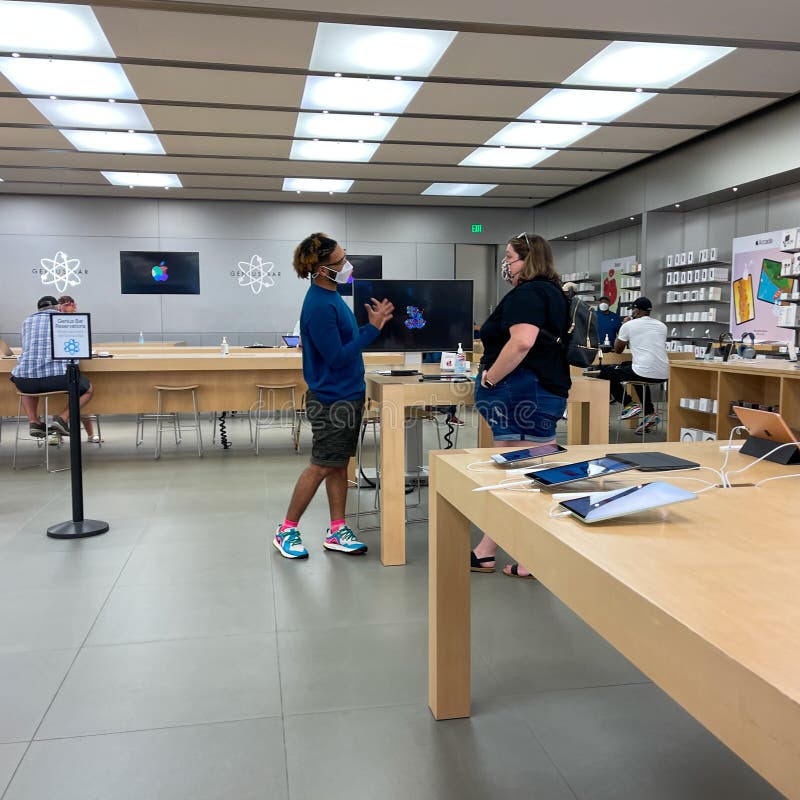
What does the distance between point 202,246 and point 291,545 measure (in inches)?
400

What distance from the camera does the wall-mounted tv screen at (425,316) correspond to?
4.08 meters

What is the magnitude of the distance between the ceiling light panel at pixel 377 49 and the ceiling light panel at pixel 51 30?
171 centimetres

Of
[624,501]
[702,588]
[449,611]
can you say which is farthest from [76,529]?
[702,588]

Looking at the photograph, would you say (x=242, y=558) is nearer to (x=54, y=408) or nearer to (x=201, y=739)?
(x=201, y=739)

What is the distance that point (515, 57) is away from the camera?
6090 mm

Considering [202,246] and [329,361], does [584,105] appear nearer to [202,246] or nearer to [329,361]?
[329,361]

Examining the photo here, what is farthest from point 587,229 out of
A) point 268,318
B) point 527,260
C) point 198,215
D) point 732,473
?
point 732,473

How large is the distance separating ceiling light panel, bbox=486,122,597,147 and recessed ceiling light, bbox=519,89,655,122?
0.29 m

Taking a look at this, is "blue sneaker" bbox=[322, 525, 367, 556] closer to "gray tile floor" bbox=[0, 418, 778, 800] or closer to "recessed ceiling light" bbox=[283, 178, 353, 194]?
"gray tile floor" bbox=[0, 418, 778, 800]

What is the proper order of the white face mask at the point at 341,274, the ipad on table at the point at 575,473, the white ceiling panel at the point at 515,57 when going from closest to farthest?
1. the ipad on table at the point at 575,473
2. the white face mask at the point at 341,274
3. the white ceiling panel at the point at 515,57

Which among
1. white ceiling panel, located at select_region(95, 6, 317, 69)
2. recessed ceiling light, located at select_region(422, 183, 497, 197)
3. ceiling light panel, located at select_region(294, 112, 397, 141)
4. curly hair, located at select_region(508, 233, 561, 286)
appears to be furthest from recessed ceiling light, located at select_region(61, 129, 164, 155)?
curly hair, located at select_region(508, 233, 561, 286)

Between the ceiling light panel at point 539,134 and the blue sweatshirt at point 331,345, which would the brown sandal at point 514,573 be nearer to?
the blue sweatshirt at point 331,345

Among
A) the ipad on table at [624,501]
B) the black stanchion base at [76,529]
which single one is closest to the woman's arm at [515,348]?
the ipad on table at [624,501]

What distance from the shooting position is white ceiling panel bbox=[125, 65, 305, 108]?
642 centimetres
